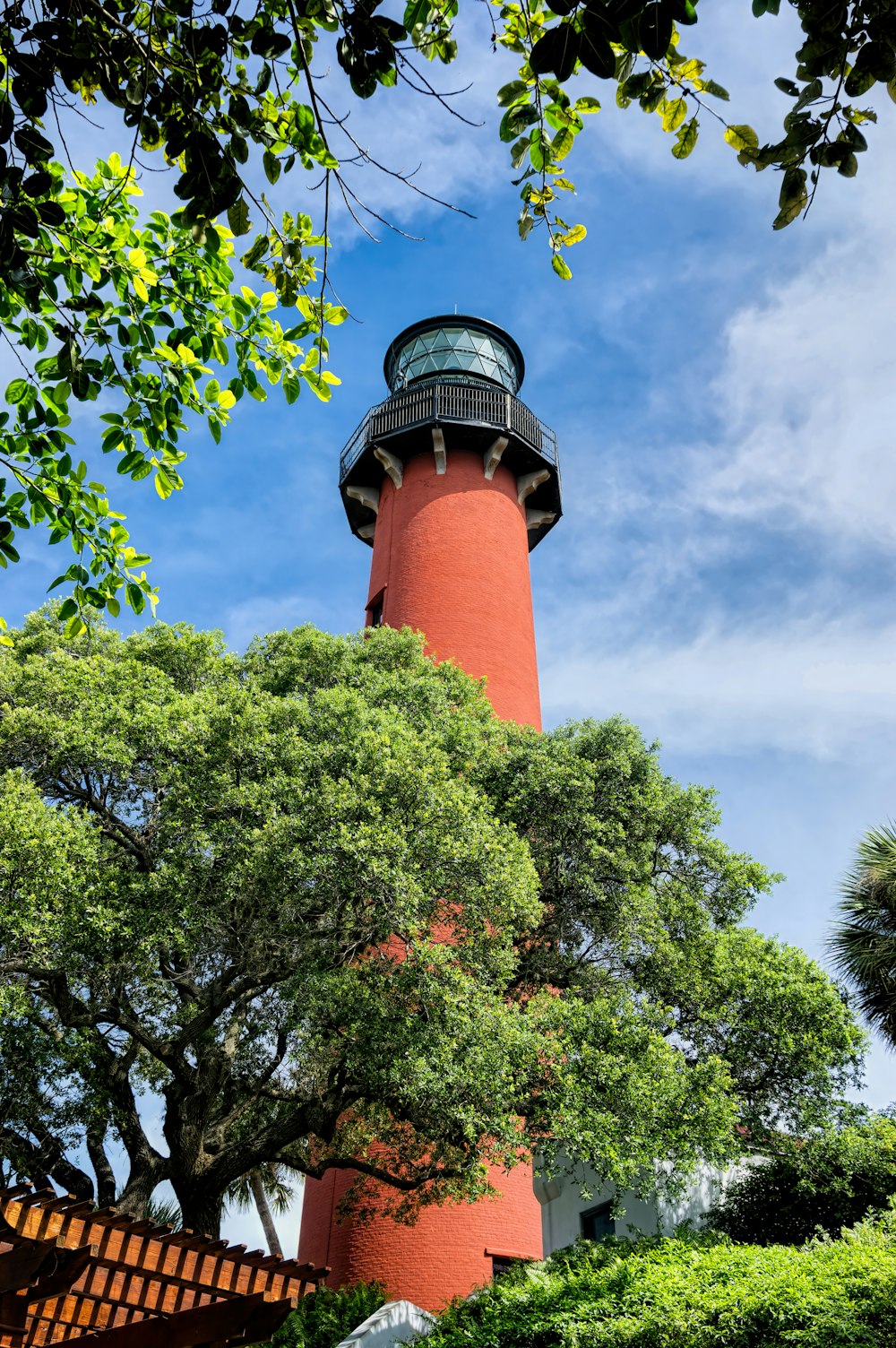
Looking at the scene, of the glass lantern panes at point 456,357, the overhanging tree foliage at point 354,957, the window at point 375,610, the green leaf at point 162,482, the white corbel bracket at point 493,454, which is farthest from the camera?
the glass lantern panes at point 456,357

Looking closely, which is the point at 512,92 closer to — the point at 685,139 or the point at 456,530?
the point at 685,139

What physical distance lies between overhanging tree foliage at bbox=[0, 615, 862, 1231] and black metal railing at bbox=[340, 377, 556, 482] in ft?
31.8

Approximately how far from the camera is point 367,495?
2475cm

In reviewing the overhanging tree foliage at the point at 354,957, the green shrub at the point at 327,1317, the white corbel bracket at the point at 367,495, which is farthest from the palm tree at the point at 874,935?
the white corbel bracket at the point at 367,495

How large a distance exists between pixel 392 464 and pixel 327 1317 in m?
16.3

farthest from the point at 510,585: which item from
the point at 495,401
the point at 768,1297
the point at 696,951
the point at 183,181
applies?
the point at 183,181

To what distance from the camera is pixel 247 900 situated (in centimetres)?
1258

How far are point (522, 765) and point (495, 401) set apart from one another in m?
10.9

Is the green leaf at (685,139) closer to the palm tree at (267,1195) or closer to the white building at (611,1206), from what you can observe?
the white building at (611,1206)

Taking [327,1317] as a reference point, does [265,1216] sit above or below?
above

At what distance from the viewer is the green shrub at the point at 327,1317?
13766mm

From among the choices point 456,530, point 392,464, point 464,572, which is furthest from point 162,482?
point 392,464

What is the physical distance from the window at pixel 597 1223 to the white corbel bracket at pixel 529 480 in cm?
1465

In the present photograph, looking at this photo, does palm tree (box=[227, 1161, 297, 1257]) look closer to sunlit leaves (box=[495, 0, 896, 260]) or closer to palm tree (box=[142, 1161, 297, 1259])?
palm tree (box=[142, 1161, 297, 1259])
